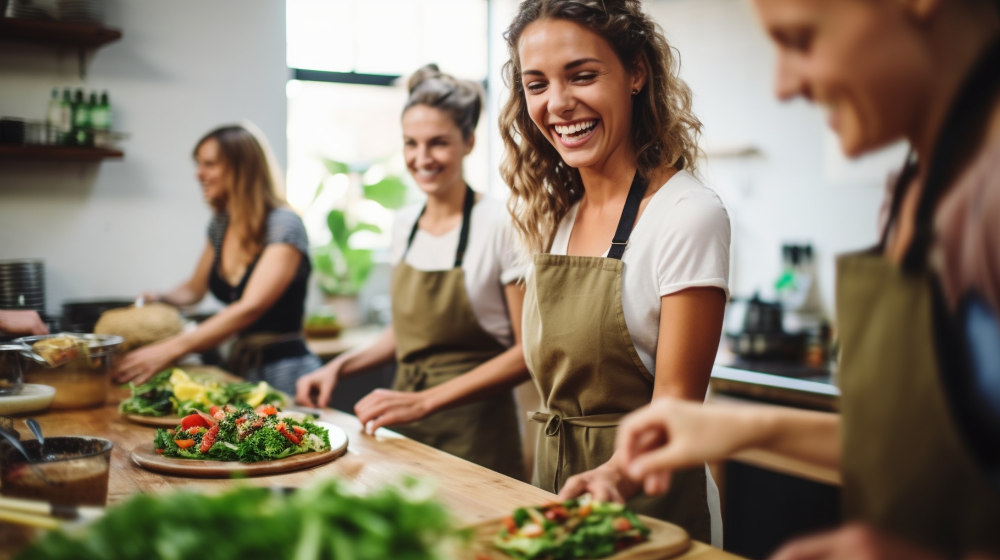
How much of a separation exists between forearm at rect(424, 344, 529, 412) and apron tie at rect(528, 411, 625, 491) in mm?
341

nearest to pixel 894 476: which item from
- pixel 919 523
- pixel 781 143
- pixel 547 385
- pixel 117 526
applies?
pixel 919 523

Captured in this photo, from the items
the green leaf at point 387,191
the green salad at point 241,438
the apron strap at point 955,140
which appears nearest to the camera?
the apron strap at point 955,140

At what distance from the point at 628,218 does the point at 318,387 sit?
42.5 inches

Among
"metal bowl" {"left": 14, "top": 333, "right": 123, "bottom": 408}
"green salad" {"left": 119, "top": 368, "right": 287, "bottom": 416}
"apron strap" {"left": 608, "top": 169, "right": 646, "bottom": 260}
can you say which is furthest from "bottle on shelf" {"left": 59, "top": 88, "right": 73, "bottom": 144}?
"apron strap" {"left": 608, "top": 169, "right": 646, "bottom": 260}

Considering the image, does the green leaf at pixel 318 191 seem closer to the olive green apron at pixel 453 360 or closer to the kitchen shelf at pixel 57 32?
the kitchen shelf at pixel 57 32

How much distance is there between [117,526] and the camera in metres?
0.82

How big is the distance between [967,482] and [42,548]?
33.6 inches

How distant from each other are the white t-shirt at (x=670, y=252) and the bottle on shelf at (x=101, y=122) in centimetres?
291

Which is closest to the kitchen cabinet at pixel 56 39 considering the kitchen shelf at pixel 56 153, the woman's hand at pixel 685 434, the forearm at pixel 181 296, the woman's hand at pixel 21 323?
the kitchen shelf at pixel 56 153

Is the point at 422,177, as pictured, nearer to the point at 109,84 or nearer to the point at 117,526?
the point at 117,526

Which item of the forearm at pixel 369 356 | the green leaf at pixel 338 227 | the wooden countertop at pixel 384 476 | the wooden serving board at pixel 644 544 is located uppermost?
the green leaf at pixel 338 227

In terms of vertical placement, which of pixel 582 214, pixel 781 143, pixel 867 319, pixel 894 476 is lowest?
pixel 894 476

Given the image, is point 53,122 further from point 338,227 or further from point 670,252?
point 670,252

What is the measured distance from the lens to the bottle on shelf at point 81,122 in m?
3.55
